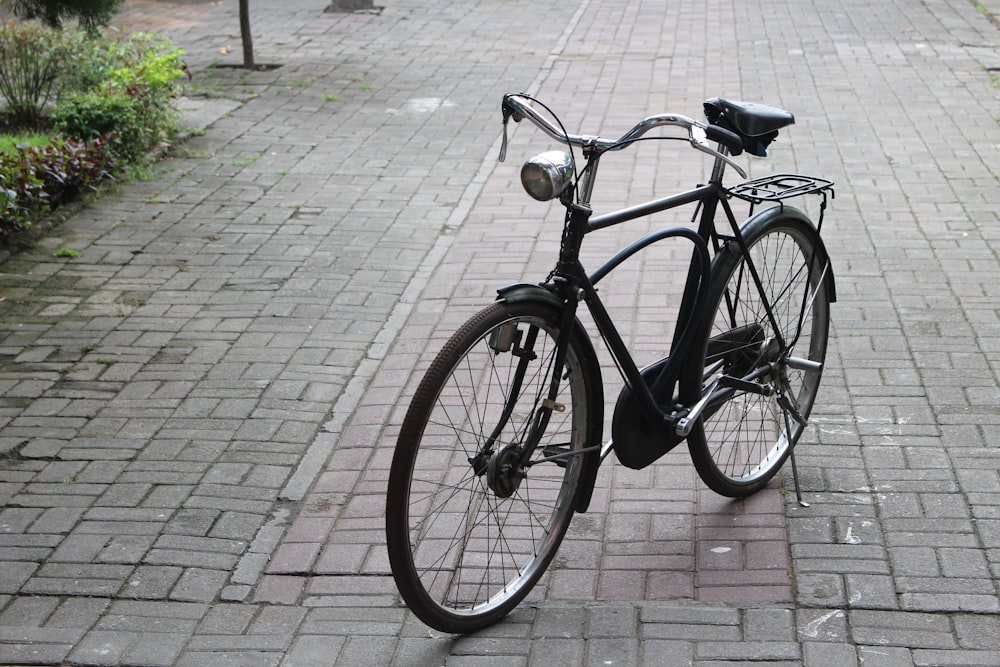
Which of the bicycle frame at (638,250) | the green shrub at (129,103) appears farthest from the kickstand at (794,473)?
the green shrub at (129,103)

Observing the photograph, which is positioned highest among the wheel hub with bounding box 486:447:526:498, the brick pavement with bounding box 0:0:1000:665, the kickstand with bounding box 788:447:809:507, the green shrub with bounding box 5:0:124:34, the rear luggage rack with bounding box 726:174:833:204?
the rear luggage rack with bounding box 726:174:833:204

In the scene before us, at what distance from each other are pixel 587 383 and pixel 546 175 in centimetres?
73

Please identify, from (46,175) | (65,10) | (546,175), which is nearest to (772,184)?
(546,175)

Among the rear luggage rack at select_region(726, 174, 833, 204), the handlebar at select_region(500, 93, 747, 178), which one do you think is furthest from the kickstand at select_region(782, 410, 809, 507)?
the handlebar at select_region(500, 93, 747, 178)

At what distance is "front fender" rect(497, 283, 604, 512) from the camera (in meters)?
3.35

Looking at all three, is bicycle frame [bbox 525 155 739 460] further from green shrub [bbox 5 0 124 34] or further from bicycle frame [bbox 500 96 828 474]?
green shrub [bbox 5 0 124 34]

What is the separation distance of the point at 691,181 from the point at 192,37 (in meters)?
7.80

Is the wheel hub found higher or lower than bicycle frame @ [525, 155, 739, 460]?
lower

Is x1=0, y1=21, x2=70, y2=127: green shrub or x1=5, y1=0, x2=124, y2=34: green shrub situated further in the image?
x1=0, y1=21, x2=70, y2=127: green shrub

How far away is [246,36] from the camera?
1173 cm

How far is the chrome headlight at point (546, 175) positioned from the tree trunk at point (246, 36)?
906 cm

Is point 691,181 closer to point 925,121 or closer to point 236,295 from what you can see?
point 925,121

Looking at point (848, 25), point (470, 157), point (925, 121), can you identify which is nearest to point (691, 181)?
point (470, 157)

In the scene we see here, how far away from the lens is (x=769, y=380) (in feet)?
13.9
